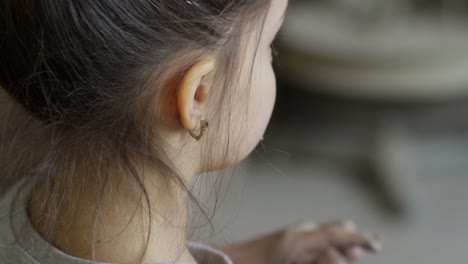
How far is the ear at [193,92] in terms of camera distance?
558mm

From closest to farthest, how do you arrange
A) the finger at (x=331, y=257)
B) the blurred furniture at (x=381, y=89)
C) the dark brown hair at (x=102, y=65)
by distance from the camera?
Answer: 1. the dark brown hair at (x=102, y=65)
2. the finger at (x=331, y=257)
3. the blurred furniture at (x=381, y=89)

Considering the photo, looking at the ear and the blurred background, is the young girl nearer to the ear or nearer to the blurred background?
the ear

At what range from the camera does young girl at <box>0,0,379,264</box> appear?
54 cm

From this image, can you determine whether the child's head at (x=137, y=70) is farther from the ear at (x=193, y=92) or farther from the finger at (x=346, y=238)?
the finger at (x=346, y=238)

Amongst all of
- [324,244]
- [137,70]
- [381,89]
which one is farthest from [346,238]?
[381,89]

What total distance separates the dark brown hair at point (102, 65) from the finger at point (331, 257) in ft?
0.71

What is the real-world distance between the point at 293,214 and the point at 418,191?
321 millimetres

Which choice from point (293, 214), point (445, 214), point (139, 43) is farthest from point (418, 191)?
point (139, 43)

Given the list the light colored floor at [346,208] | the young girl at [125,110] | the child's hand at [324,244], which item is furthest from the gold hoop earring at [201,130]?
the light colored floor at [346,208]

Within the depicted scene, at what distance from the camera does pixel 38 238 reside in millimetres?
619

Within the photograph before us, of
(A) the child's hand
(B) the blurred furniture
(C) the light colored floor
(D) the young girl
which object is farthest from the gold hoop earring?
(C) the light colored floor

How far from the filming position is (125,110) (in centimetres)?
58

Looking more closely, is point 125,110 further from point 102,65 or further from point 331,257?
point 331,257

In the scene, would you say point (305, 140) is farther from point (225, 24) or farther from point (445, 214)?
point (225, 24)
